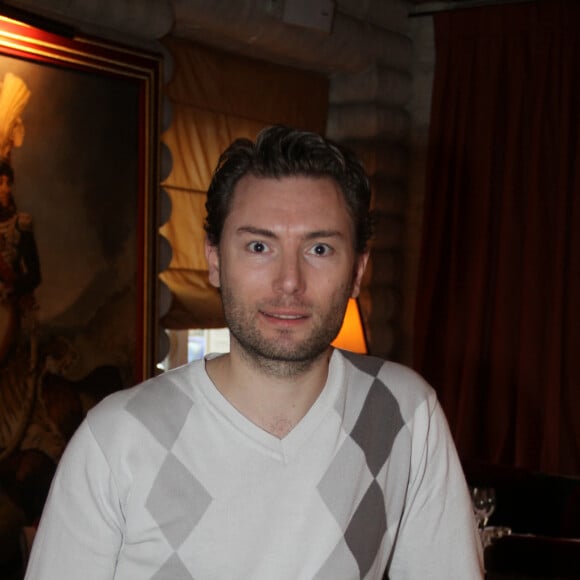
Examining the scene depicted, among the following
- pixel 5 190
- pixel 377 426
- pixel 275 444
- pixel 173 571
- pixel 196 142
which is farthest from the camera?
pixel 196 142

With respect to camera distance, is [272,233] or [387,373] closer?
[272,233]

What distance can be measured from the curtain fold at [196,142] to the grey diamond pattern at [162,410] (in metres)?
2.12

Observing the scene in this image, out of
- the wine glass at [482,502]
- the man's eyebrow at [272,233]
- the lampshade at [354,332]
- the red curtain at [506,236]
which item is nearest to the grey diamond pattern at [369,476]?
the man's eyebrow at [272,233]

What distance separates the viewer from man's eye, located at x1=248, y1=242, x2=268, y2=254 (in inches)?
63.9

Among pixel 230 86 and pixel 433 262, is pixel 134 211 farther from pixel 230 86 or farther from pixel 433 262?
pixel 433 262

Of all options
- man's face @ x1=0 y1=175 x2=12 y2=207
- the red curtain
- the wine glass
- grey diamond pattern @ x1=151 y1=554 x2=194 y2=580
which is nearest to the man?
grey diamond pattern @ x1=151 y1=554 x2=194 y2=580

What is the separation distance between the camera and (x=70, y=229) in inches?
124

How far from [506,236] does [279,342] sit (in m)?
3.08

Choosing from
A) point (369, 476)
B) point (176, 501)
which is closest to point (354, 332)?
point (369, 476)

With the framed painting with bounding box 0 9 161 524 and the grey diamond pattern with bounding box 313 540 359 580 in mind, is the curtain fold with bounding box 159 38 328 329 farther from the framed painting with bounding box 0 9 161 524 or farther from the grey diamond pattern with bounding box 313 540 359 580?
the grey diamond pattern with bounding box 313 540 359 580

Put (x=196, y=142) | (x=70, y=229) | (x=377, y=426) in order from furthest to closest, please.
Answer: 1. (x=196, y=142)
2. (x=70, y=229)
3. (x=377, y=426)

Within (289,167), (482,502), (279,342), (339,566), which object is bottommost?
(482,502)

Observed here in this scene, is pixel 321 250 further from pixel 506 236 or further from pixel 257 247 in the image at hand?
pixel 506 236

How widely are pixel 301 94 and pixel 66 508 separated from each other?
345cm
